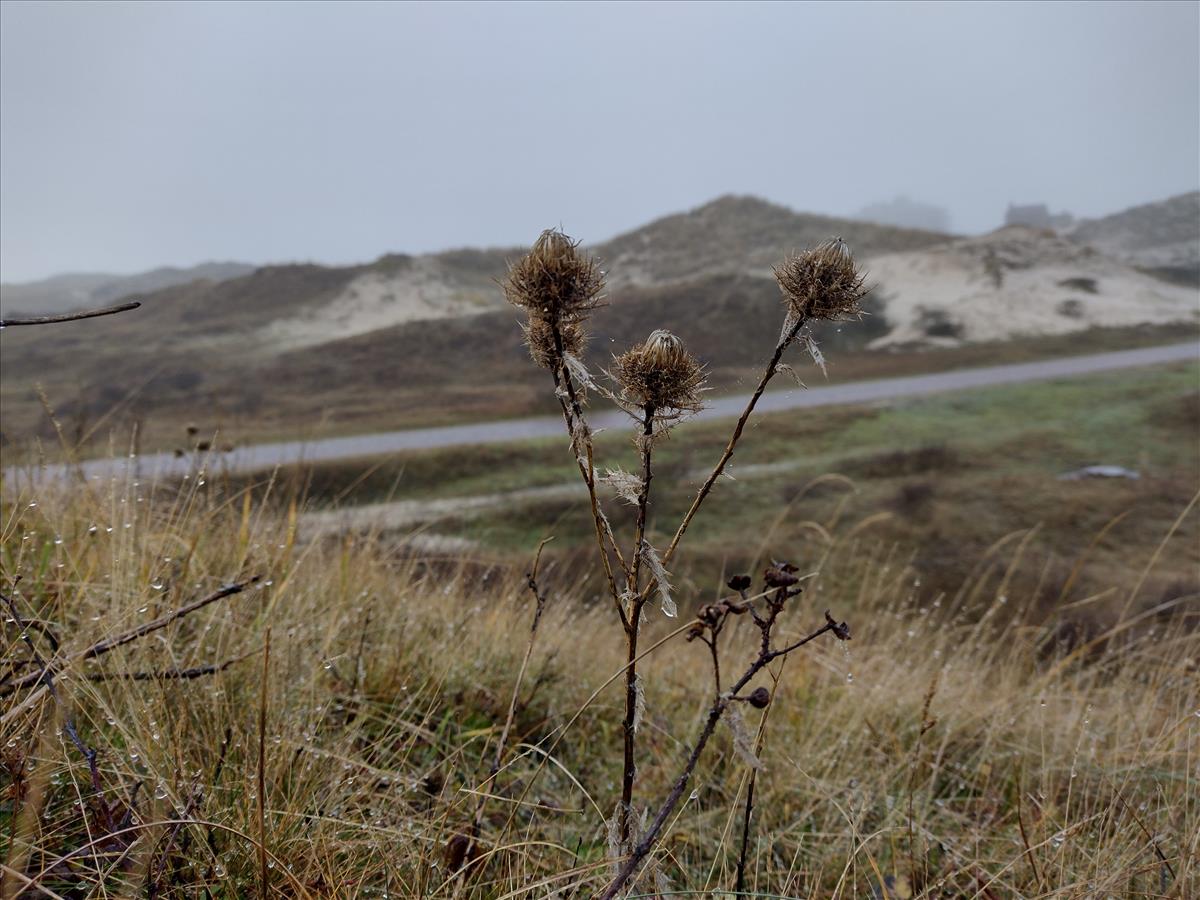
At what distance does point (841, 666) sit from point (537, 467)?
10241 millimetres

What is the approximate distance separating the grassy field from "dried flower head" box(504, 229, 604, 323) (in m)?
7.15

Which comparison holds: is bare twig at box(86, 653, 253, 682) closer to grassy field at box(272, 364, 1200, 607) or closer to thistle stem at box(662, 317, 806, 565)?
thistle stem at box(662, 317, 806, 565)

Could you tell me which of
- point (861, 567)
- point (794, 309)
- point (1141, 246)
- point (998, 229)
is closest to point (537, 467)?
point (861, 567)

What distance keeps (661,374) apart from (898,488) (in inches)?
476

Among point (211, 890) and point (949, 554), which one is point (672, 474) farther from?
point (211, 890)

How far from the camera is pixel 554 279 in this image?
1.01 metres

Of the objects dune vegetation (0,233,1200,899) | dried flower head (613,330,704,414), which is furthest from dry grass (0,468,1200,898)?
dried flower head (613,330,704,414)

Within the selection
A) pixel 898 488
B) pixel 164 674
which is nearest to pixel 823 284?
pixel 164 674

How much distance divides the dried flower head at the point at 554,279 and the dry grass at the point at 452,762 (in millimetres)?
622

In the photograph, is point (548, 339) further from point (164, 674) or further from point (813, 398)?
point (813, 398)

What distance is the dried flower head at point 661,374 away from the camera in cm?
107

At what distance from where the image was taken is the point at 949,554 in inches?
386

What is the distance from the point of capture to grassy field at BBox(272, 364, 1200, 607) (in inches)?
381

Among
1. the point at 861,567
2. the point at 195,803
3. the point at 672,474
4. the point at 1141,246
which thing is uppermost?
the point at 1141,246
